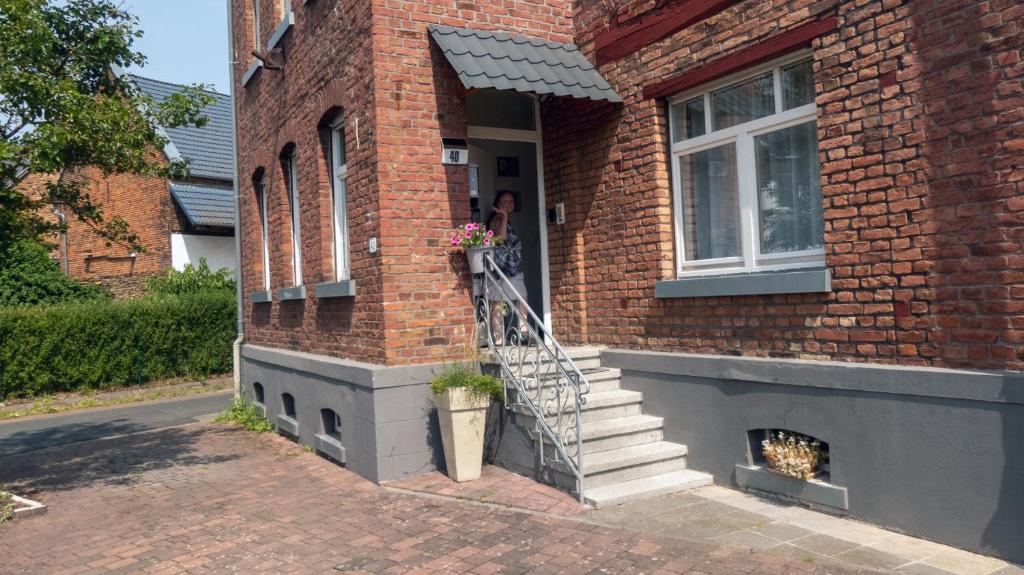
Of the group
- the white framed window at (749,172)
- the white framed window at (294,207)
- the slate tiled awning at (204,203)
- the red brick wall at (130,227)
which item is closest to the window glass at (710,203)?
the white framed window at (749,172)

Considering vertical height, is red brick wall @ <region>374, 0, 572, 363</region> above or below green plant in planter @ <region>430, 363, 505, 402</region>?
above

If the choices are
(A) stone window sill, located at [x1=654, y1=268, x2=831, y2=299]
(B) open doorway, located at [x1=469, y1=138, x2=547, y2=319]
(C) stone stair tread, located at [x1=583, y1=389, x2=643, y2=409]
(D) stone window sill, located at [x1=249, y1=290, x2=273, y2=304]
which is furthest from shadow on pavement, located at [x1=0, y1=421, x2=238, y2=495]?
(A) stone window sill, located at [x1=654, y1=268, x2=831, y2=299]

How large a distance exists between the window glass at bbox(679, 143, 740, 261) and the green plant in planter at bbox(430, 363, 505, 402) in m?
2.07

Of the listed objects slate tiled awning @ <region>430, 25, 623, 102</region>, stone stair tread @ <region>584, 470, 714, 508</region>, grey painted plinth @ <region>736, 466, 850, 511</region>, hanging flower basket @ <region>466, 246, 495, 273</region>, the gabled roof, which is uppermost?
the gabled roof

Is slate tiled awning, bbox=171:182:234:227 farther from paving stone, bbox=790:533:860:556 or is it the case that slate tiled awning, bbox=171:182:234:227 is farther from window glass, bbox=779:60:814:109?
paving stone, bbox=790:533:860:556

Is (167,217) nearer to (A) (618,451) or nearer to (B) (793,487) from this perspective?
(A) (618,451)

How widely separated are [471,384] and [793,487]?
2815 millimetres

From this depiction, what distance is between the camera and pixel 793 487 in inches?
232

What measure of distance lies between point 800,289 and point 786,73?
5.61 ft

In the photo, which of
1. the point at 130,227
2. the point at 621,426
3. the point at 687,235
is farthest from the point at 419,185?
the point at 130,227

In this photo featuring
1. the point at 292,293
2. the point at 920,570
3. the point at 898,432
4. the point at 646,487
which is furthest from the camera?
the point at 292,293

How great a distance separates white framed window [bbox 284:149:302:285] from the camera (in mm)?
10781

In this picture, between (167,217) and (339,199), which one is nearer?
(339,199)

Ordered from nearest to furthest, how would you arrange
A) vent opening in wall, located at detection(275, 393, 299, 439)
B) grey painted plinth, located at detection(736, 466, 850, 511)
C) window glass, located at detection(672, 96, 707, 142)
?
grey painted plinth, located at detection(736, 466, 850, 511) → window glass, located at detection(672, 96, 707, 142) → vent opening in wall, located at detection(275, 393, 299, 439)
